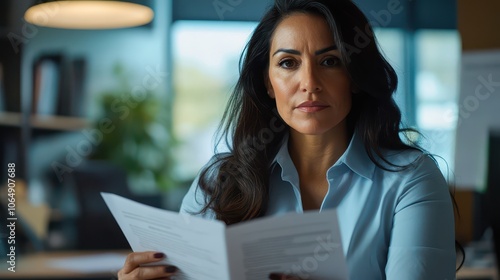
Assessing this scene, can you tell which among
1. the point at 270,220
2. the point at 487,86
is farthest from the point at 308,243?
the point at 487,86

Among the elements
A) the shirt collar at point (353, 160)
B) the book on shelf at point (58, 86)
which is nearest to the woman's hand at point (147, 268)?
the shirt collar at point (353, 160)

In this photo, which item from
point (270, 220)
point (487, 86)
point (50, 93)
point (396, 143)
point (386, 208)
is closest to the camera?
point (270, 220)

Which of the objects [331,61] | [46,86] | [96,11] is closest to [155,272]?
[331,61]

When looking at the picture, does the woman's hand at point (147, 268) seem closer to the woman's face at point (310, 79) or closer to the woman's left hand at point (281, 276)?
the woman's left hand at point (281, 276)

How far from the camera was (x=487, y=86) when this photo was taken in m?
4.76

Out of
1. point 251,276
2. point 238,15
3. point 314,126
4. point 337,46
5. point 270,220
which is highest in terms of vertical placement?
point 238,15

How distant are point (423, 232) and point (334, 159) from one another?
350 millimetres

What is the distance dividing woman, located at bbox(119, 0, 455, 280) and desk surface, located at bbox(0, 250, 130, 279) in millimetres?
1336

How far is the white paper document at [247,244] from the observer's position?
1400 mm

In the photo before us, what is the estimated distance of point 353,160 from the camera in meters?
1.83

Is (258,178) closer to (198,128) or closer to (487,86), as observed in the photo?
(487,86)

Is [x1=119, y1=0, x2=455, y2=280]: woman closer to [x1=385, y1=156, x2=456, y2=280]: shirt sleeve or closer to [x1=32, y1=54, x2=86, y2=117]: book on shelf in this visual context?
[x1=385, y1=156, x2=456, y2=280]: shirt sleeve

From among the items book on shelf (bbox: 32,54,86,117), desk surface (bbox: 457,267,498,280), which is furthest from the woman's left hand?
book on shelf (bbox: 32,54,86,117)

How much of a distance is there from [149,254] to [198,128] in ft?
16.0
